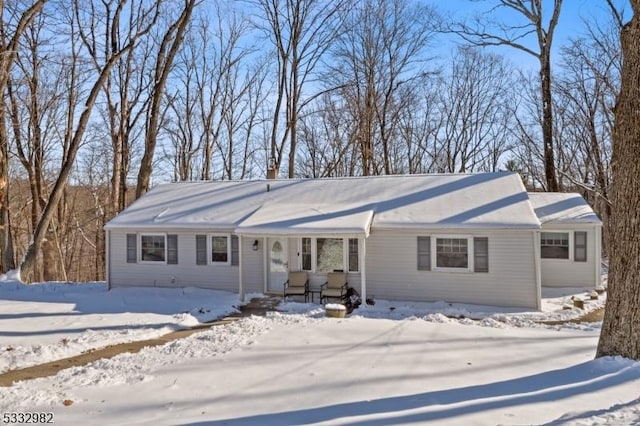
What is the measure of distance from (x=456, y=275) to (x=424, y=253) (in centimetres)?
103

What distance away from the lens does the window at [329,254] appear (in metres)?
13.5

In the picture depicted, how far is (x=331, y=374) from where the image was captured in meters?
6.44

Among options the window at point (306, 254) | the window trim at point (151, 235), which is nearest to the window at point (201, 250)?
the window trim at point (151, 235)

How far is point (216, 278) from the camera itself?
14.5m

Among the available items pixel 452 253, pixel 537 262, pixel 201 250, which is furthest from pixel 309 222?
pixel 537 262

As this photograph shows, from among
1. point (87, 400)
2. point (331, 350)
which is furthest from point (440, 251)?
point (87, 400)

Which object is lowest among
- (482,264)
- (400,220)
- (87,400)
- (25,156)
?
(87,400)

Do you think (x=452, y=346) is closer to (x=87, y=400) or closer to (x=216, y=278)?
(x=87, y=400)

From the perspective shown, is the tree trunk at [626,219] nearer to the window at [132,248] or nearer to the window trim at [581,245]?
the window trim at [581,245]

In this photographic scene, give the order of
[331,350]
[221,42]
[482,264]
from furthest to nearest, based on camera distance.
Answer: [221,42]
[482,264]
[331,350]

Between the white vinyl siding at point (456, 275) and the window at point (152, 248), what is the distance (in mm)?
6894

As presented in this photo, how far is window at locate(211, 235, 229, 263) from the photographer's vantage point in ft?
47.4

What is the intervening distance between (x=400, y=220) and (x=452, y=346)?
539cm

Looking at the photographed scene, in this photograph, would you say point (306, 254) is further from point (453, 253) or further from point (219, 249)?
point (453, 253)
